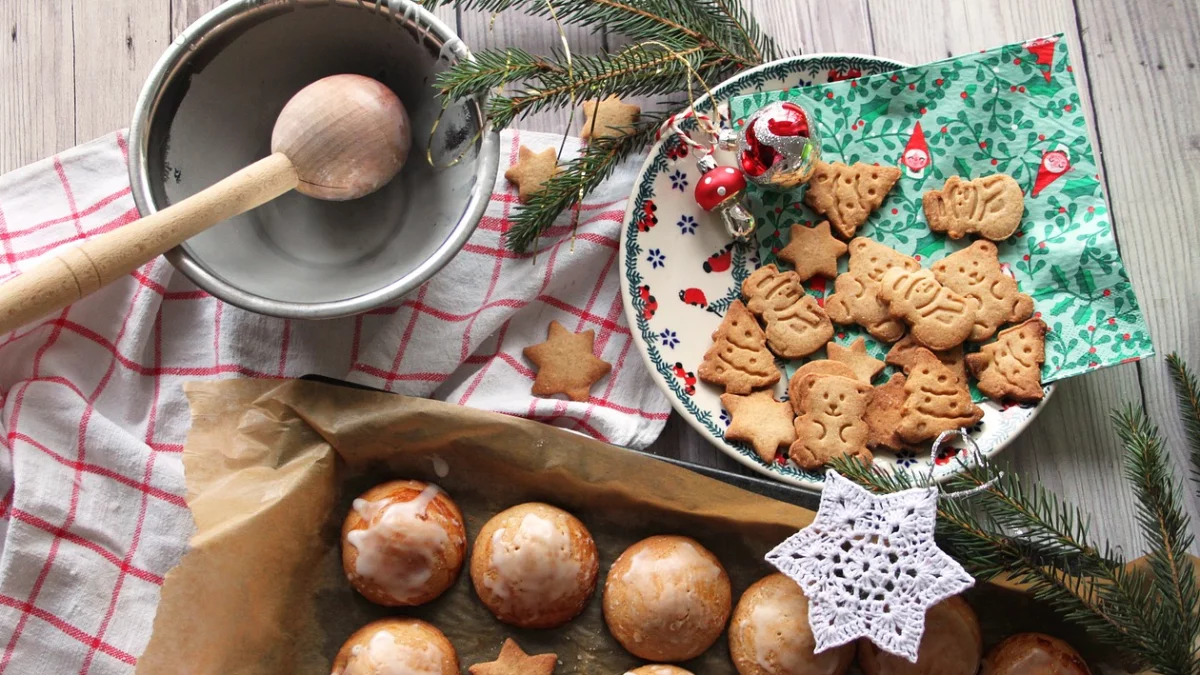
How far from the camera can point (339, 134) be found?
145 cm

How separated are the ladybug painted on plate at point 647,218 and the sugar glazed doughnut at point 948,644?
0.78 metres

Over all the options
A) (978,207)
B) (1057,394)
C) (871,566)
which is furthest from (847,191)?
(871,566)

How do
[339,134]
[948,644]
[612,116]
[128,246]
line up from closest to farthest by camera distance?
[128,246] < [339,134] < [948,644] < [612,116]

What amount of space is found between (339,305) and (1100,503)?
136cm

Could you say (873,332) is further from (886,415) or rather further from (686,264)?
(686,264)

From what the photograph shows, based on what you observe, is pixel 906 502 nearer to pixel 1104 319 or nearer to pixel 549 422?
pixel 1104 319

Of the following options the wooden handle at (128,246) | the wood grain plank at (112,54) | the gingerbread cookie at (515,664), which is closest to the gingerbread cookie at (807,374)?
the gingerbread cookie at (515,664)

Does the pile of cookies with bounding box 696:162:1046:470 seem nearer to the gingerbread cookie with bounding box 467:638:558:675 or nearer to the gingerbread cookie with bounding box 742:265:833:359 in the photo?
the gingerbread cookie with bounding box 742:265:833:359

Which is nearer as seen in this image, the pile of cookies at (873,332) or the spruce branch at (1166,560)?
the spruce branch at (1166,560)

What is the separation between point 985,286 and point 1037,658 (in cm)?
60

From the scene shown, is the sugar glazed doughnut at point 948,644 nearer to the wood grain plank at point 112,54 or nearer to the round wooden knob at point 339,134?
the round wooden knob at point 339,134

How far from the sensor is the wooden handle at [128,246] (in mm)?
1250

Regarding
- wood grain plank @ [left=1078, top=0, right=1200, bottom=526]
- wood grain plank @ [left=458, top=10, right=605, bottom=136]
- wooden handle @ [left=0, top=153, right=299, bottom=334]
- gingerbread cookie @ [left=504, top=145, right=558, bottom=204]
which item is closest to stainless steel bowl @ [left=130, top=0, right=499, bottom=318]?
wooden handle @ [left=0, top=153, right=299, bottom=334]

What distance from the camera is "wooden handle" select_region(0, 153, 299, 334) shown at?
1.25 m
